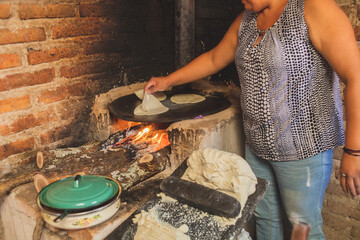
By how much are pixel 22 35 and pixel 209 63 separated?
1110 millimetres

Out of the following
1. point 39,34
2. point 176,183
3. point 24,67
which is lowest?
point 176,183

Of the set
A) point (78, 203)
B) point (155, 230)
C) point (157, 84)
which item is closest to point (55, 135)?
point (157, 84)

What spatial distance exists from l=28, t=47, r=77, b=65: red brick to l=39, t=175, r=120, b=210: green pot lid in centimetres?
92

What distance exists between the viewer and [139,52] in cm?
248

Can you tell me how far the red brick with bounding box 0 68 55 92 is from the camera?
5.63 ft

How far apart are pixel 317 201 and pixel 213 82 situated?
4.40 ft

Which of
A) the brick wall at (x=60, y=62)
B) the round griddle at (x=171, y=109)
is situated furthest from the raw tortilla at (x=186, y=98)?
the brick wall at (x=60, y=62)

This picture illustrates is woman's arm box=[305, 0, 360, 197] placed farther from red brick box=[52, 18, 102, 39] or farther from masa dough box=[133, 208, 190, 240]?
red brick box=[52, 18, 102, 39]

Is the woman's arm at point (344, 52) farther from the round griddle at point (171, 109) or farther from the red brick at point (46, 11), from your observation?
the red brick at point (46, 11)

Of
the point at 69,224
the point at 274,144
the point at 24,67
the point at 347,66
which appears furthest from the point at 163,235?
the point at 24,67

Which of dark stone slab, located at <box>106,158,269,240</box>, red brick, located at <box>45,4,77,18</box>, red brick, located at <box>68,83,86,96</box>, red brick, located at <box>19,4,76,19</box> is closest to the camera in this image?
dark stone slab, located at <box>106,158,269,240</box>

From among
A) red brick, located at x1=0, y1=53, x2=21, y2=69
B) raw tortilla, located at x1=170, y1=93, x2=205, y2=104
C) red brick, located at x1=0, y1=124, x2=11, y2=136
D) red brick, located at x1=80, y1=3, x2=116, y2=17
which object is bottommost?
red brick, located at x1=0, y1=124, x2=11, y2=136

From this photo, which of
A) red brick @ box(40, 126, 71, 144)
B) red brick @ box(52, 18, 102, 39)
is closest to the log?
red brick @ box(40, 126, 71, 144)

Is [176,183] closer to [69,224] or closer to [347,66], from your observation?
[69,224]
